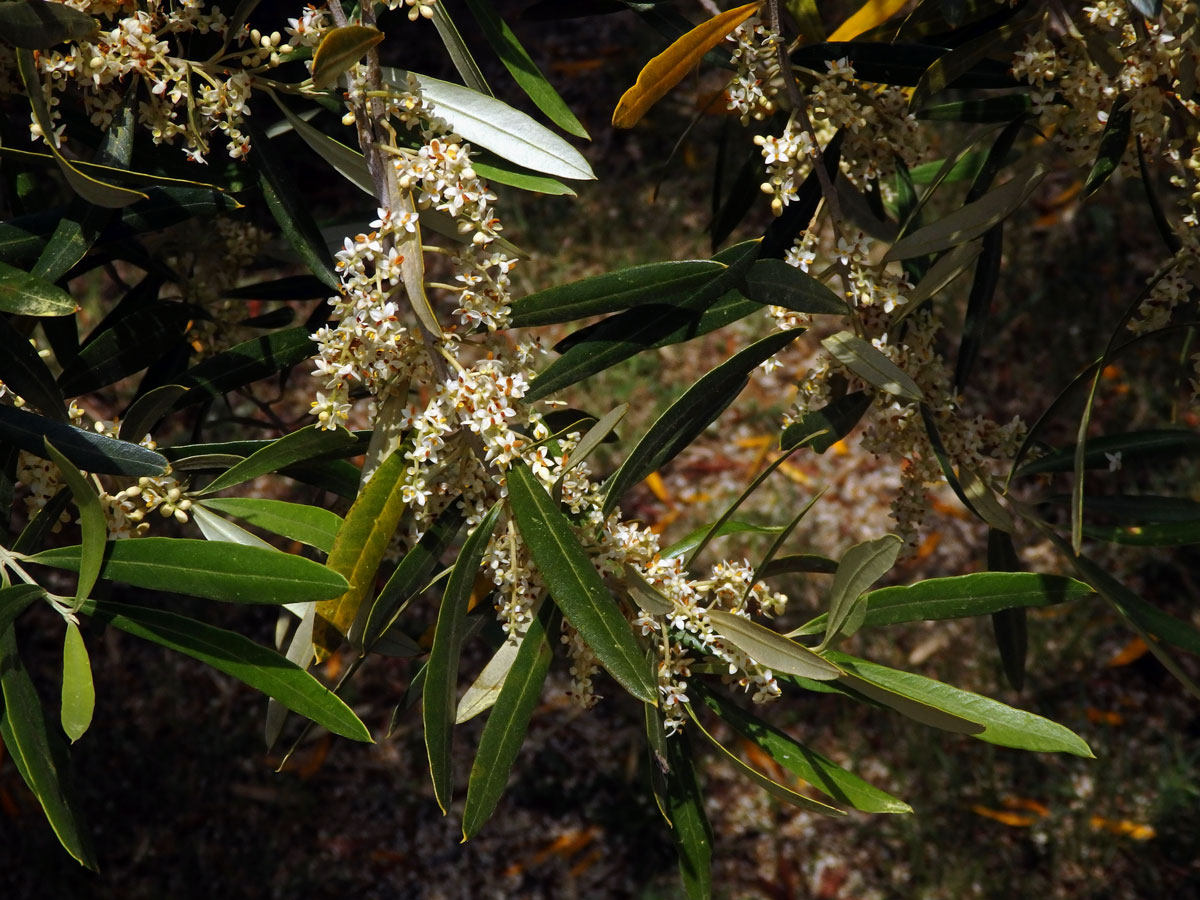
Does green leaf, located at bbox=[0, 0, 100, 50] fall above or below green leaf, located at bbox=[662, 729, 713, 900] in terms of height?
above

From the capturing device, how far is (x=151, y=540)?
85 cm

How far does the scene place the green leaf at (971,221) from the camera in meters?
0.91

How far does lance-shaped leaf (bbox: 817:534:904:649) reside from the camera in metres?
0.86

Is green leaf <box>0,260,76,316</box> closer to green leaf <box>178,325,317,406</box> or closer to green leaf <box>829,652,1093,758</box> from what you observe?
green leaf <box>178,325,317,406</box>

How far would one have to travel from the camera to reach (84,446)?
0.85 meters

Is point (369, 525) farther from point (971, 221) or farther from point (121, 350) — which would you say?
point (971, 221)

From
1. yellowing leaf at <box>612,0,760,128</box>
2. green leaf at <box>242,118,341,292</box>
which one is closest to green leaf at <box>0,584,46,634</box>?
green leaf at <box>242,118,341,292</box>

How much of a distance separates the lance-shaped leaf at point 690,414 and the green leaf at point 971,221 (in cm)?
14

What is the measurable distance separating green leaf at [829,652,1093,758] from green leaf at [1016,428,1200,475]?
29cm

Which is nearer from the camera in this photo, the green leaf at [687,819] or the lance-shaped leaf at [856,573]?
the lance-shaped leaf at [856,573]

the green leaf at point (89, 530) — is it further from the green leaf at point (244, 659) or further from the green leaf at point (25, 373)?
the green leaf at point (25, 373)

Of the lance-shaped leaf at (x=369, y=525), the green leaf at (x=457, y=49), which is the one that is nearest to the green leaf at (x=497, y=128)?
the green leaf at (x=457, y=49)

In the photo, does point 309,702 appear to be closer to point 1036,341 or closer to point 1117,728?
point 1117,728

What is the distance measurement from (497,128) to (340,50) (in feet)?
0.51
